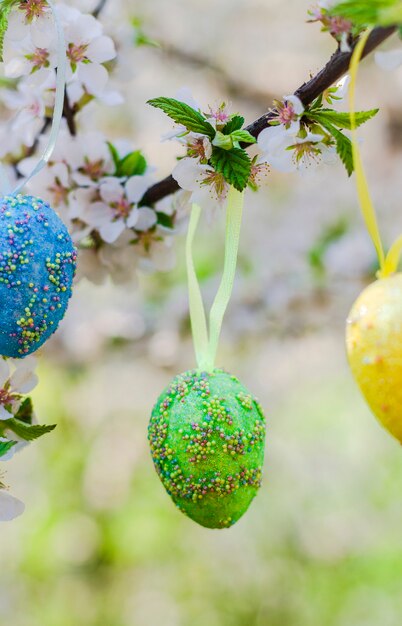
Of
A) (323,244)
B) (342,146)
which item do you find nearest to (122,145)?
(342,146)

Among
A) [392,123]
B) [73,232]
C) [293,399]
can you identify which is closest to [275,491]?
[293,399]

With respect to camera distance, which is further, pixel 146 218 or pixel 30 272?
pixel 146 218

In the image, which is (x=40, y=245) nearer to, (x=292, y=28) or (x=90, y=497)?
(x=90, y=497)

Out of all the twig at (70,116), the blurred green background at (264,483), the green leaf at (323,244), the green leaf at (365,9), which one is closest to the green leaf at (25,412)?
the twig at (70,116)

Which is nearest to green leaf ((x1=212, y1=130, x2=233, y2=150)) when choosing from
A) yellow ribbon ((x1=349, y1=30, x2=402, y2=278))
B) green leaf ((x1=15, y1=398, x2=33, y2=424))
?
yellow ribbon ((x1=349, y1=30, x2=402, y2=278))

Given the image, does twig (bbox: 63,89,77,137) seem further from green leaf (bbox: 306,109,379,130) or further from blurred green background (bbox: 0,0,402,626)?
blurred green background (bbox: 0,0,402,626)

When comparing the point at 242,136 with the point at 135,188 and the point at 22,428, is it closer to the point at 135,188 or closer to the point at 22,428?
the point at 135,188
